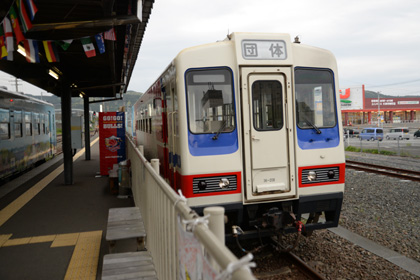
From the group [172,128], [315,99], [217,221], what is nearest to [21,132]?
[172,128]

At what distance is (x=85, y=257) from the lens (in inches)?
212

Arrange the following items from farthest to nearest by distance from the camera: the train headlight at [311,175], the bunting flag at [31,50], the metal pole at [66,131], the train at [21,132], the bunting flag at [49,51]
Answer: the train at [21,132] → the metal pole at [66,131] → the bunting flag at [49,51] → the bunting flag at [31,50] → the train headlight at [311,175]

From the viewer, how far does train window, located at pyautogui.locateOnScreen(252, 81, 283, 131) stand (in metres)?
5.52

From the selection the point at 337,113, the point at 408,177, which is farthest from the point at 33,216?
the point at 408,177

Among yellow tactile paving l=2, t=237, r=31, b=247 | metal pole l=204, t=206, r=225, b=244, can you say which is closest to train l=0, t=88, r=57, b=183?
yellow tactile paving l=2, t=237, r=31, b=247

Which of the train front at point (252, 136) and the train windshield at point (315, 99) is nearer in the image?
the train front at point (252, 136)

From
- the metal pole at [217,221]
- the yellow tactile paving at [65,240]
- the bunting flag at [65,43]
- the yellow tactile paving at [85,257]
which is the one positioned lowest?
the yellow tactile paving at [85,257]

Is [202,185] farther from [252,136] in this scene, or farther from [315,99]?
[315,99]

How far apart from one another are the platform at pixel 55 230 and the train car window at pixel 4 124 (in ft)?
5.54

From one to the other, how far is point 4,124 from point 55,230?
6552mm

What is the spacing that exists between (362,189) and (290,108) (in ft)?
21.2

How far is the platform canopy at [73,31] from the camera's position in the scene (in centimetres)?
572

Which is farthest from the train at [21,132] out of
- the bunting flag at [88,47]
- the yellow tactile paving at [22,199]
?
the bunting flag at [88,47]

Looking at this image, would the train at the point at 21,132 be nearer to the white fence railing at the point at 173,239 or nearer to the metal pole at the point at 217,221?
the white fence railing at the point at 173,239
